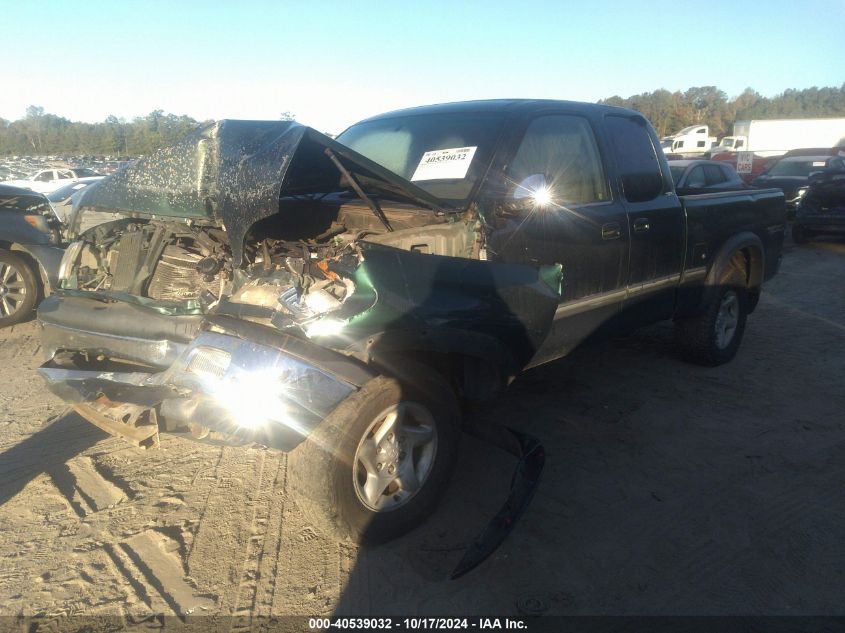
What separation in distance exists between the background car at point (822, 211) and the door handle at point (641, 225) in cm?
1007

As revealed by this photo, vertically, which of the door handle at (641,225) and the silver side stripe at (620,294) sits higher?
the door handle at (641,225)

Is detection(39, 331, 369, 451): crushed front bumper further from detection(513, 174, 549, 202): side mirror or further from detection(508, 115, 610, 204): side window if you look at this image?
detection(508, 115, 610, 204): side window

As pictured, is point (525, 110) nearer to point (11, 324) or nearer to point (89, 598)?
point (89, 598)

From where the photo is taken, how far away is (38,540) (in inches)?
114

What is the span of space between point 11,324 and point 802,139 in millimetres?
36170

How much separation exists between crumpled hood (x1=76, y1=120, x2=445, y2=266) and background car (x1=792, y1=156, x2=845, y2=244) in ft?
38.8

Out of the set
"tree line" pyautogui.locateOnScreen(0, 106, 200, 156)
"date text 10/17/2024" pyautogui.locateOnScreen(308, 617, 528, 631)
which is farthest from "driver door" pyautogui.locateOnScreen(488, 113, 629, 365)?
"tree line" pyautogui.locateOnScreen(0, 106, 200, 156)

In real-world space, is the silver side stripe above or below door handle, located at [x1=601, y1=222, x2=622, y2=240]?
below

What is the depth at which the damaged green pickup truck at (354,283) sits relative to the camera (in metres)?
2.60

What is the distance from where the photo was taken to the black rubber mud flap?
2655 mm

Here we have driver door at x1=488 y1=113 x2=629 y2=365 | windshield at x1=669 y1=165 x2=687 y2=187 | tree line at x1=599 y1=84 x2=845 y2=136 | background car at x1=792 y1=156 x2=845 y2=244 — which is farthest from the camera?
tree line at x1=599 y1=84 x2=845 y2=136

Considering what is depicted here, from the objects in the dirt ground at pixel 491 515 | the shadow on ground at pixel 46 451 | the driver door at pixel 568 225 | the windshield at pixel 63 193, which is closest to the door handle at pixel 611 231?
the driver door at pixel 568 225

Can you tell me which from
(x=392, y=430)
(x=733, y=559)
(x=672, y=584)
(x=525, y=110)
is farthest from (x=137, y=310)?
(x=733, y=559)

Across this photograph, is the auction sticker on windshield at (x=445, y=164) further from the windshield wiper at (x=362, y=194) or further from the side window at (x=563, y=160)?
the windshield wiper at (x=362, y=194)
